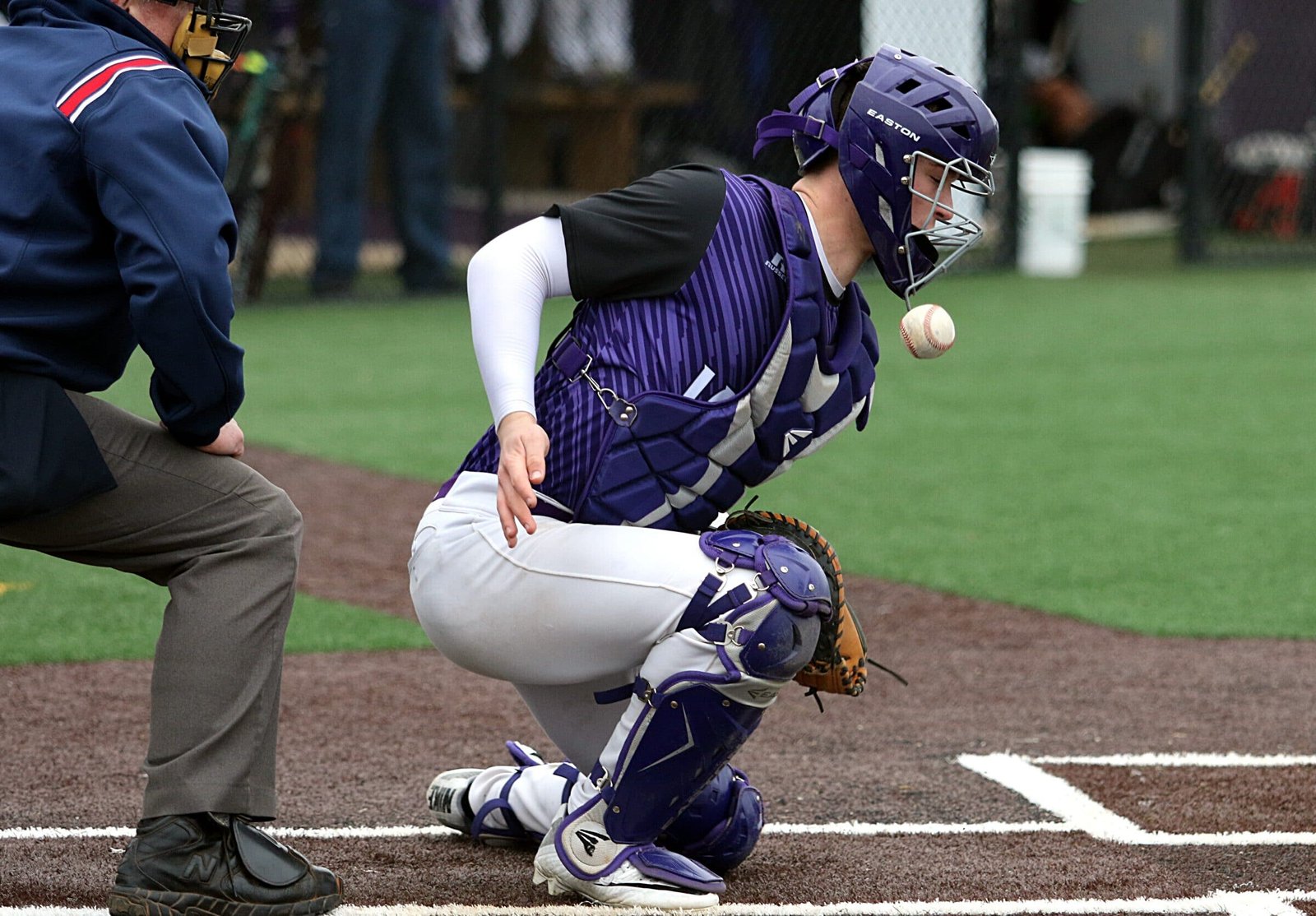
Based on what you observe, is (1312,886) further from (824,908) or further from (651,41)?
(651,41)

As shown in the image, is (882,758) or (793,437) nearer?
(793,437)

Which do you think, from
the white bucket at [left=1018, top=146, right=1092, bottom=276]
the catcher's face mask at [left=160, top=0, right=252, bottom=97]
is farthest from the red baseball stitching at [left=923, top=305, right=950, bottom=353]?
the white bucket at [left=1018, top=146, right=1092, bottom=276]

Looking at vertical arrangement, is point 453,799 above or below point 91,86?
below

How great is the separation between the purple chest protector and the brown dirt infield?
674 millimetres

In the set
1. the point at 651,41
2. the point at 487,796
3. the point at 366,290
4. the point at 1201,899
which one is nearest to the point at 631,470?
the point at 487,796

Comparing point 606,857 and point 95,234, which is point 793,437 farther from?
point 95,234

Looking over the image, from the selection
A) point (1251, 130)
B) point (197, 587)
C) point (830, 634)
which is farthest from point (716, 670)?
point (1251, 130)

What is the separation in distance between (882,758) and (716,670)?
117 centimetres

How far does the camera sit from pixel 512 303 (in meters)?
3.05

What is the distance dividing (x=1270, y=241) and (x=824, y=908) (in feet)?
48.4

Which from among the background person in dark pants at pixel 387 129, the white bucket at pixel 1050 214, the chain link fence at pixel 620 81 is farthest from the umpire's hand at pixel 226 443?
the white bucket at pixel 1050 214

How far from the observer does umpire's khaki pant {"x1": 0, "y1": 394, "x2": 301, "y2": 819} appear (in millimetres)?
2885

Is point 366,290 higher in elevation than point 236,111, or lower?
lower

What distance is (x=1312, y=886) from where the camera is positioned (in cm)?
318
